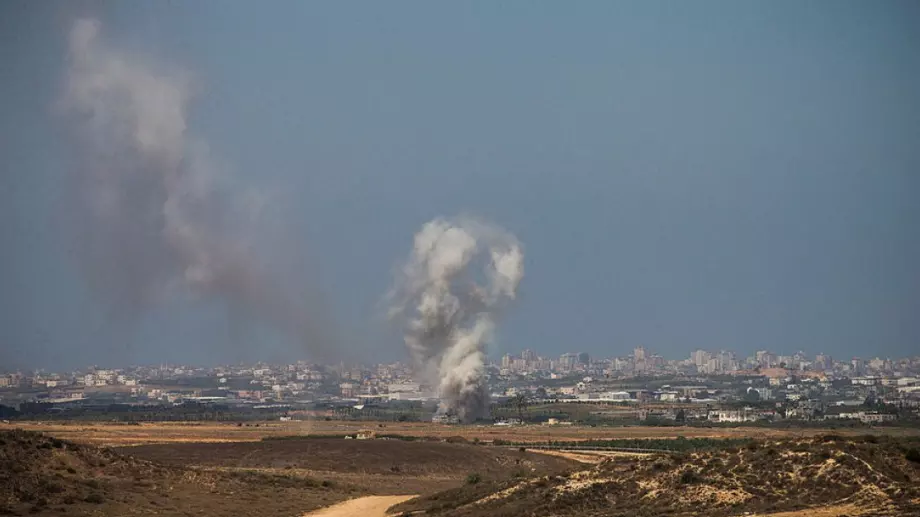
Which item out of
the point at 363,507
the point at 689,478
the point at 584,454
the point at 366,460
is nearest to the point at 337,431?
the point at 584,454

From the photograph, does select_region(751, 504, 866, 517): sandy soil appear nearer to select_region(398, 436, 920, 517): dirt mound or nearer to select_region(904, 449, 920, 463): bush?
select_region(398, 436, 920, 517): dirt mound

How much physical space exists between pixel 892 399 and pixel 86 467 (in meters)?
141

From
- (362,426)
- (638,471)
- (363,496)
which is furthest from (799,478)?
(362,426)

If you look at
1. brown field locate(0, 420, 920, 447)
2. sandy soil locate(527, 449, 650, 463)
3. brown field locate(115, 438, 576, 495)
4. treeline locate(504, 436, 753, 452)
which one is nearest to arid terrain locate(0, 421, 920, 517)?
brown field locate(115, 438, 576, 495)

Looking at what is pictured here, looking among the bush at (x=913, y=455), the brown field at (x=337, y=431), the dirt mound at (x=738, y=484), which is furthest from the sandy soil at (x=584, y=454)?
the bush at (x=913, y=455)

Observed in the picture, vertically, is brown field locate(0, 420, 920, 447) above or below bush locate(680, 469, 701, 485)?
above

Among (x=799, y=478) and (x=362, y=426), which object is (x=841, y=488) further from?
(x=362, y=426)

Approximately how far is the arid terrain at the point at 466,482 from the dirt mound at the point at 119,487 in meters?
0.09

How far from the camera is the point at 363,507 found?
173 feet

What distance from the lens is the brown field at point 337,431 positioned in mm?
104188

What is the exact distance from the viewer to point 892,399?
171 meters

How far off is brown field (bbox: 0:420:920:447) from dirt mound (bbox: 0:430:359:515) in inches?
1574

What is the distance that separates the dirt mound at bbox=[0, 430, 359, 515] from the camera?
4478 cm

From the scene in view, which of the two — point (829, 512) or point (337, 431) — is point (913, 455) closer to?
point (829, 512)
